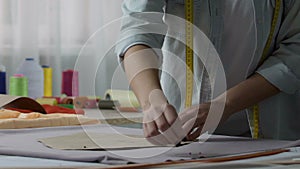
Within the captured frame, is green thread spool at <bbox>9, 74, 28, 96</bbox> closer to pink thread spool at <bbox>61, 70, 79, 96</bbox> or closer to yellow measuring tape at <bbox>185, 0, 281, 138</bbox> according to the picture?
pink thread spool at <bbox>61, 70, 79, 96</bbox>

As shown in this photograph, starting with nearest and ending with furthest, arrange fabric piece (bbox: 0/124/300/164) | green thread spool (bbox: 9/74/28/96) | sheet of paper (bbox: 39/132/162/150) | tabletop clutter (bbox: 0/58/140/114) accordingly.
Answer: fabric piece (bbox: 0/124/300/164)
sheet of paper (bbox: 39/132/162/150)
tabletop clutter (bbox: 0/58/140/114)
green thread spool (bbox: 9/74/28/96)

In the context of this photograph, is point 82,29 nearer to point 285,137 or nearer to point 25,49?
point 25,49

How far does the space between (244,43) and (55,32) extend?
5.72 feet

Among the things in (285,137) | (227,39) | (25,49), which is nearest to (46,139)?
(227,39)

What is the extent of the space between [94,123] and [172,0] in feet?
1.26

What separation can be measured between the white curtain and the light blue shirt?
161 cm

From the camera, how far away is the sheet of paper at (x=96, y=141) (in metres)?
1.03

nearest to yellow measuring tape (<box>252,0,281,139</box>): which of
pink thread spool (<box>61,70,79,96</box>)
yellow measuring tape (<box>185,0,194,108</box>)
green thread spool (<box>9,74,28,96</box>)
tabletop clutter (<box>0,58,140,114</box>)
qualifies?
yellow measuring tape (<box>185,0,194,108</box>)

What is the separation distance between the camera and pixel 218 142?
114 centimetres

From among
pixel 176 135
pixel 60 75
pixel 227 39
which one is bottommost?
pixel 60 75

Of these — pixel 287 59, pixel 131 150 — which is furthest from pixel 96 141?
pixel 287 59

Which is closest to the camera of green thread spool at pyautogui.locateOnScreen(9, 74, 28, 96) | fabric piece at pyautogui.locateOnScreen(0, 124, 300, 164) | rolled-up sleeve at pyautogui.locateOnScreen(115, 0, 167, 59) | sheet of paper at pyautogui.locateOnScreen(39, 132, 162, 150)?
fabric piece at pyautogui.locateOnScreen(0, 124, 300, 164)

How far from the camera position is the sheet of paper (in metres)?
1.03

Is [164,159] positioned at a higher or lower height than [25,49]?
higher
